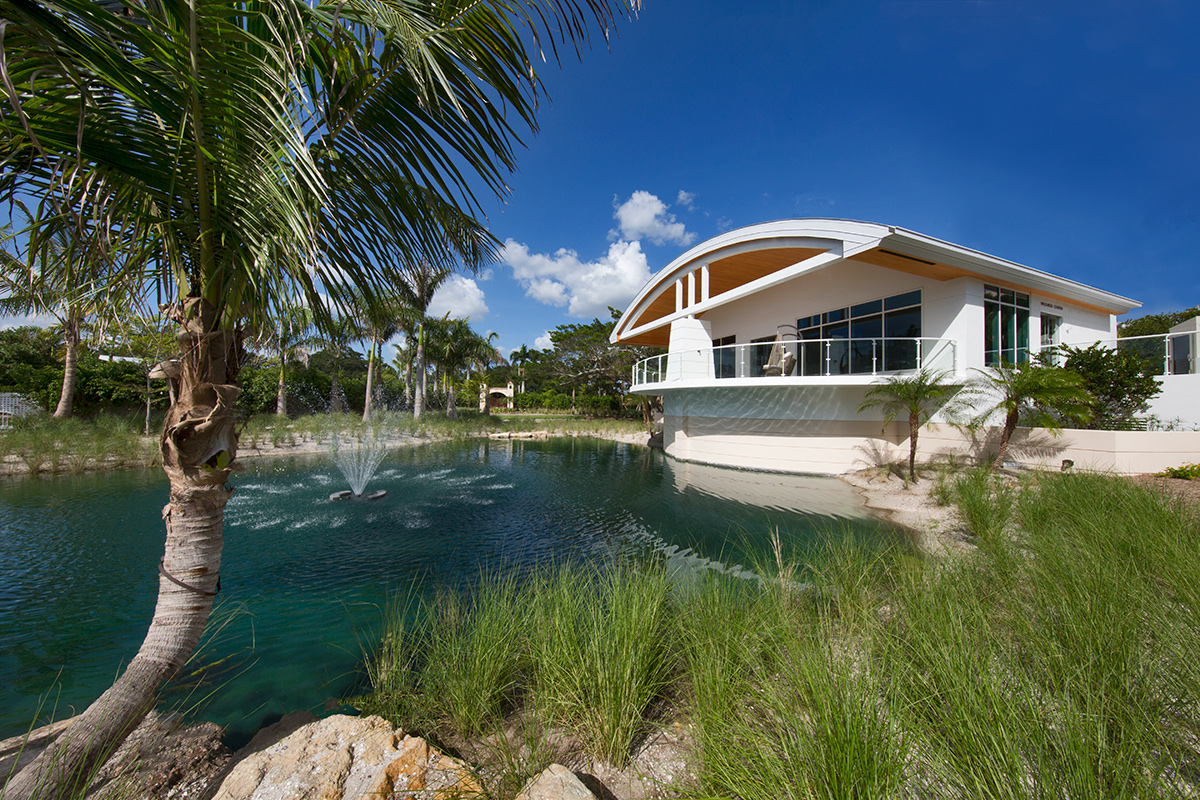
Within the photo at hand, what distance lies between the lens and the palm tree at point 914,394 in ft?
34.2

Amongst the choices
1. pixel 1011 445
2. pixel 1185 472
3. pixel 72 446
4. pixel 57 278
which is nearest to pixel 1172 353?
pixel 1011 445

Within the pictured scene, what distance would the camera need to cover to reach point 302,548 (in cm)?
671

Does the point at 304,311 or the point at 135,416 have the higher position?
the point at 304,311

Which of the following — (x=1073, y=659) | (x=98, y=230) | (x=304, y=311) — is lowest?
(x=1073, y=659)

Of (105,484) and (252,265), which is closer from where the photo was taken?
(252,265)

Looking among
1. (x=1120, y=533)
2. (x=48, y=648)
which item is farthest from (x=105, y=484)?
(x=1120, y=533)

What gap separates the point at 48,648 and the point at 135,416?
734 inches

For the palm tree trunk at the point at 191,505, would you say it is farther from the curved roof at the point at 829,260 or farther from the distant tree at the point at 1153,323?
the distant tree at the point at 1153,323

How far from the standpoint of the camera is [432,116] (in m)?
→ 2.46

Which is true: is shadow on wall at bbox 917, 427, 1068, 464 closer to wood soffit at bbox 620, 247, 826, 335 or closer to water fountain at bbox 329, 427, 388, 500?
wood soffit at bbox 620, 247, 826, 335

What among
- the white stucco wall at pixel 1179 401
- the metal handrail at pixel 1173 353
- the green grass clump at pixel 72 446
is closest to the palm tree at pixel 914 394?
the metal handrail at pixel 1173 353

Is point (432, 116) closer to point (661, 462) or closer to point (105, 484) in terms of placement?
point (105, 484)

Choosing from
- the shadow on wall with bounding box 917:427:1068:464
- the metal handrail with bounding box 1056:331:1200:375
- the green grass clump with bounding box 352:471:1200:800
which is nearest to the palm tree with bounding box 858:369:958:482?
the shadow on wall with bounding box 917:427:1068:464

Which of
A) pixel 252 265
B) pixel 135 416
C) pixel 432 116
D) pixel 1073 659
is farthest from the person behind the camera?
pixel 135 416
